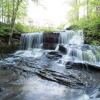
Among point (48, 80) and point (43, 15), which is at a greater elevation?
point (43, 15)

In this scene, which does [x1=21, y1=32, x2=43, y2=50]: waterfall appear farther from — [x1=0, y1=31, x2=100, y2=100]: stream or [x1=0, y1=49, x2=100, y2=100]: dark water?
[x1=0, y1=49, x2=100, y2=100]: dark water

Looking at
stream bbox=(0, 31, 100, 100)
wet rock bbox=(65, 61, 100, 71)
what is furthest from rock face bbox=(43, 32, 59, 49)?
wet rock bbox=(65, 61, 100, 71)

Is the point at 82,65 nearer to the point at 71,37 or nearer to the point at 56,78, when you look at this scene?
the point at 56,78

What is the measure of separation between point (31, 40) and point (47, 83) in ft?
30.1

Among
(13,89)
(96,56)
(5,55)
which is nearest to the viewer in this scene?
(13,89)

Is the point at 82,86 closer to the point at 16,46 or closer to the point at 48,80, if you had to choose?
the point at 48,80

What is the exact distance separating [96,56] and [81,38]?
4.21m

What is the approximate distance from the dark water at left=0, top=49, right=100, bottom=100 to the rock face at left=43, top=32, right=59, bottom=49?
5.38 meters

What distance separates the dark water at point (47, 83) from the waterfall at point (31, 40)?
5.96m

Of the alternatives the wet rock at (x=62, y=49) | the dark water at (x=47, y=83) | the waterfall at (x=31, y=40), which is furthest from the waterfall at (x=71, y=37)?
the dark water at (x=47, y=83)

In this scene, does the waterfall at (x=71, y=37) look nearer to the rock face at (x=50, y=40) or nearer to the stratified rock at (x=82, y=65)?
the rock face at (x=50, y=40)

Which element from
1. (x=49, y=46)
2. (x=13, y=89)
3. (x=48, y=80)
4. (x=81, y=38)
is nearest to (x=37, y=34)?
(x=49, y=46)

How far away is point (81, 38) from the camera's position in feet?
49.9

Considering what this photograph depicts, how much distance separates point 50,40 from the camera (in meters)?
15.6
